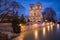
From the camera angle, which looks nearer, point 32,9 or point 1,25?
point 1,25

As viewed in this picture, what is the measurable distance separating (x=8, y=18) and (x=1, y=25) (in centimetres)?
282

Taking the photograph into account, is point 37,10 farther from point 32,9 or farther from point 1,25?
point 1,25

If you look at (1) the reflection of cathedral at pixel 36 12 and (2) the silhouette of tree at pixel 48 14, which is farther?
(1) the reflection of cathedral at pixel 36 12

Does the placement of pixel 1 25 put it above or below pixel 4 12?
below

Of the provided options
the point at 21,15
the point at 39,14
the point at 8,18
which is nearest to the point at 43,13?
the point at 39,14

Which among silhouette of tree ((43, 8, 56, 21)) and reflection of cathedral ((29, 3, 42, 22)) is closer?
silhouette of tree ((43, 8, 56, 21))

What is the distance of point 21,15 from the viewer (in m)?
31.6

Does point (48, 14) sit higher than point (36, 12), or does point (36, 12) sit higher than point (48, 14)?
point (36, 12)

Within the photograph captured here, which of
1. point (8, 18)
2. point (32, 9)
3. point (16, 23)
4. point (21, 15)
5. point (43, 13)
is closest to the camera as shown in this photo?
point (16, 23)

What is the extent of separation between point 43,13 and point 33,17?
17.5ft

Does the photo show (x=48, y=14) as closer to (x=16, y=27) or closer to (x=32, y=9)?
(x=32, y=9)

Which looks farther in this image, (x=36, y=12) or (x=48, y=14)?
(x=36, y=12)

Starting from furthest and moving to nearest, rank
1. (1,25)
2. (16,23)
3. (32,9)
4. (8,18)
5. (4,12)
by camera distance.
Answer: (32,9)
(8,18)
(1,25)
(4,12)
(16,23)

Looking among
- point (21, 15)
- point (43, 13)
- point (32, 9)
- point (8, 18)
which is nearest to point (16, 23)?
point (8, 18)
